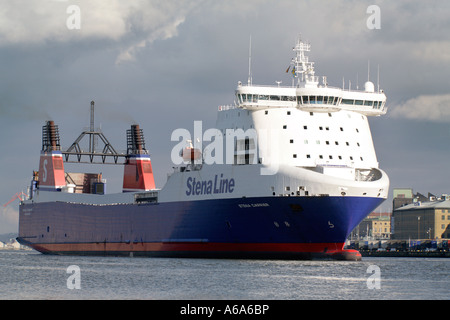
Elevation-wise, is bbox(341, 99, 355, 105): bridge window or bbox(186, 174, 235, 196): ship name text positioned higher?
bbox(341, 99, 355, 105): bridge window

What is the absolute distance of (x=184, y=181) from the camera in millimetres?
62719

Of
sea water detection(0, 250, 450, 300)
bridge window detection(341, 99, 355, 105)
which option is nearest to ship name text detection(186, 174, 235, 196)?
sea water detection(0, 250, 450, 300)

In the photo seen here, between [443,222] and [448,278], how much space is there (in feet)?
371

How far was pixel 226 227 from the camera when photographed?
57719 millimetres

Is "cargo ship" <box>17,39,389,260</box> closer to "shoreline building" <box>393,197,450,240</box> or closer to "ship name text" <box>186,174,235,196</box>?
"ship name text" <box>186,174,235,196</box>

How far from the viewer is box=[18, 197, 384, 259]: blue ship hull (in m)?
53.8

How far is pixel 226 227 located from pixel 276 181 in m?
5.42

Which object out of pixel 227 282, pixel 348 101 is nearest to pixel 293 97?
pixel 348 101

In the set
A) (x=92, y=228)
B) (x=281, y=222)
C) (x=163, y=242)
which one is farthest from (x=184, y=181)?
(x=92, y=228)

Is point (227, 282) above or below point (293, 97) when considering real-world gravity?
below

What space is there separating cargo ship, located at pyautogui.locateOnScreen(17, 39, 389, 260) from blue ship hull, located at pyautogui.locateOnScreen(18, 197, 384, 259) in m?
0.07

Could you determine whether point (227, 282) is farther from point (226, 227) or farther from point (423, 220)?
point (423, 220)

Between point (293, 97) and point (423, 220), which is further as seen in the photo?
point (423, 220)

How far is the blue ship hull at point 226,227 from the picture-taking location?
53.8 meters
